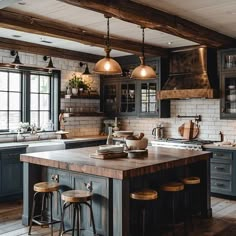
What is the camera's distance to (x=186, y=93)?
22.4 ft

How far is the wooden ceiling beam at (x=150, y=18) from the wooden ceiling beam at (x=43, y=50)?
9.21ft

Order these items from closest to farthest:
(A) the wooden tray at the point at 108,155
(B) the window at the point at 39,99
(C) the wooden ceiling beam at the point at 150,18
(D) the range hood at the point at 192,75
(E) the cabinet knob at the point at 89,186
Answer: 1. (C) the wooden ceiling beam at the point at 150,18
2. (E) the cabinet knob at the point at 89,186
3. (A) the wooden tray at the point at 108,155
4. (D) the range hood at the point at 192,75
5. (B) the window at the point at 39,99

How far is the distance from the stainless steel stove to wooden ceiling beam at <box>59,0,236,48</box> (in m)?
1.90

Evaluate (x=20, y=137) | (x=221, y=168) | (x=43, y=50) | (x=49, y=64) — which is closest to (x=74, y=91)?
(x=49, y=64)

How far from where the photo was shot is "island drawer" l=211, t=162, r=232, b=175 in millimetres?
6160

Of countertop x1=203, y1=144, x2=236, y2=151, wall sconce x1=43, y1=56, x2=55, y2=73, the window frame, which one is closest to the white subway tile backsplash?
countertop x1=203, y1=144, x2=236, y2=151

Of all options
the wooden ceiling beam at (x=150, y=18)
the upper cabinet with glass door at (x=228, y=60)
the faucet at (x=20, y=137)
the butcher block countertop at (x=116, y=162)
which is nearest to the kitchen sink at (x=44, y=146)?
the faucet at (x=20, y=137)

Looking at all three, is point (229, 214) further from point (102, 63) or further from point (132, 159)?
point (102, 63)

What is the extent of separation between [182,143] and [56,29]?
321cm

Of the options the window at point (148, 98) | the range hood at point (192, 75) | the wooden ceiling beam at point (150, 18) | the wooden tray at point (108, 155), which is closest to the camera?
the wooden ceiling beam at point (150, 18)

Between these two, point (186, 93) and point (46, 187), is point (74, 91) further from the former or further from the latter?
point (46, 187)

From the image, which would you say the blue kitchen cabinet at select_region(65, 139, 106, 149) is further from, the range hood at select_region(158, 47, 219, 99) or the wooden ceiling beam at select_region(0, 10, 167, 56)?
the wooden ceiling beam at select_region(0, 10, 167, 56)

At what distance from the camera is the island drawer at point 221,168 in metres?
6.16

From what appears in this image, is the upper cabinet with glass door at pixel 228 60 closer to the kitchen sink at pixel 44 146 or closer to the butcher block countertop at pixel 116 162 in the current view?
the butcher block countertop at pixel 116 162
